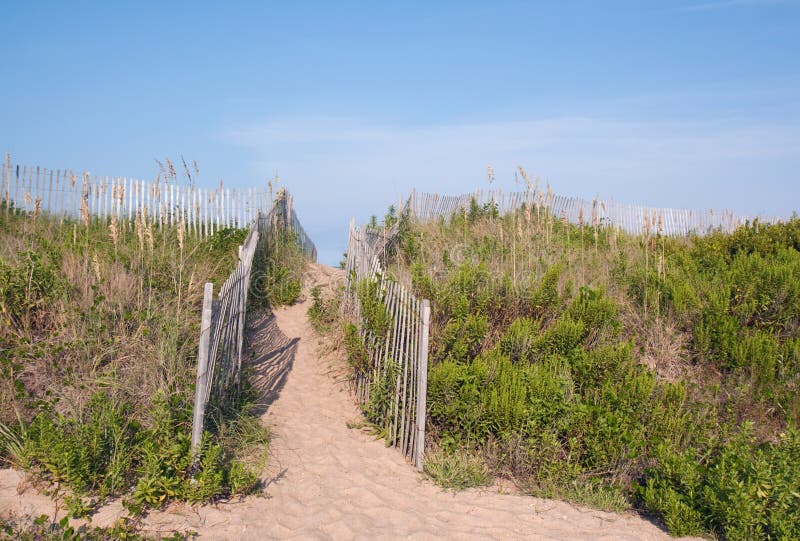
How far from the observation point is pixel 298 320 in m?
10.4

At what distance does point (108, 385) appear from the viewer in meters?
5.89

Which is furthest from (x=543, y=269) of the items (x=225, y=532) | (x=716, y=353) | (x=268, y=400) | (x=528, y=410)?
(x=225, y=532)

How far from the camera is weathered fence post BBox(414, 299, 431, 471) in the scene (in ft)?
19.6

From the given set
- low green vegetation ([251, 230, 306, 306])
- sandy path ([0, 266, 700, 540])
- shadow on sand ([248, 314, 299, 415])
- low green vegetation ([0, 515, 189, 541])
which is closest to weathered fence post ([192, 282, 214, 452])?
sandy path ([0, 266, 700, 540])

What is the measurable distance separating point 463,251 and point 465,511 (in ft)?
21.5

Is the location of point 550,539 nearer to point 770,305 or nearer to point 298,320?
point 770,305

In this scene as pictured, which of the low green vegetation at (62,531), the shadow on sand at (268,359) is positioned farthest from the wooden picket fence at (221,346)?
the low green vegetation at (62,531)

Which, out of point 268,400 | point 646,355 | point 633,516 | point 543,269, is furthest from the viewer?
point 543,269

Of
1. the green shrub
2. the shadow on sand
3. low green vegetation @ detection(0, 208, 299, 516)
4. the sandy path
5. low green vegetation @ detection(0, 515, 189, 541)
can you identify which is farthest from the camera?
the shadow on sand

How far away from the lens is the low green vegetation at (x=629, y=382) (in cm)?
491

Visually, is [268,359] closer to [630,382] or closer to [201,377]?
[201,377]

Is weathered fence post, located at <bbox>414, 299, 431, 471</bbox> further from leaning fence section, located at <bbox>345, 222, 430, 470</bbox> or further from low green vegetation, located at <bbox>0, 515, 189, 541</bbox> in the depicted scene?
low green vegetation, located at <bbox>0, 515, 189, 541</bbox>

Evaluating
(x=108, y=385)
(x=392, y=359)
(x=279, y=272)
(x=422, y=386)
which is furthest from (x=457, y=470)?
(x=279, y=272)

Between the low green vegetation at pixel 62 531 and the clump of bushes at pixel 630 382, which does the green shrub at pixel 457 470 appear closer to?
the clump of bushes at pixel 630 382
